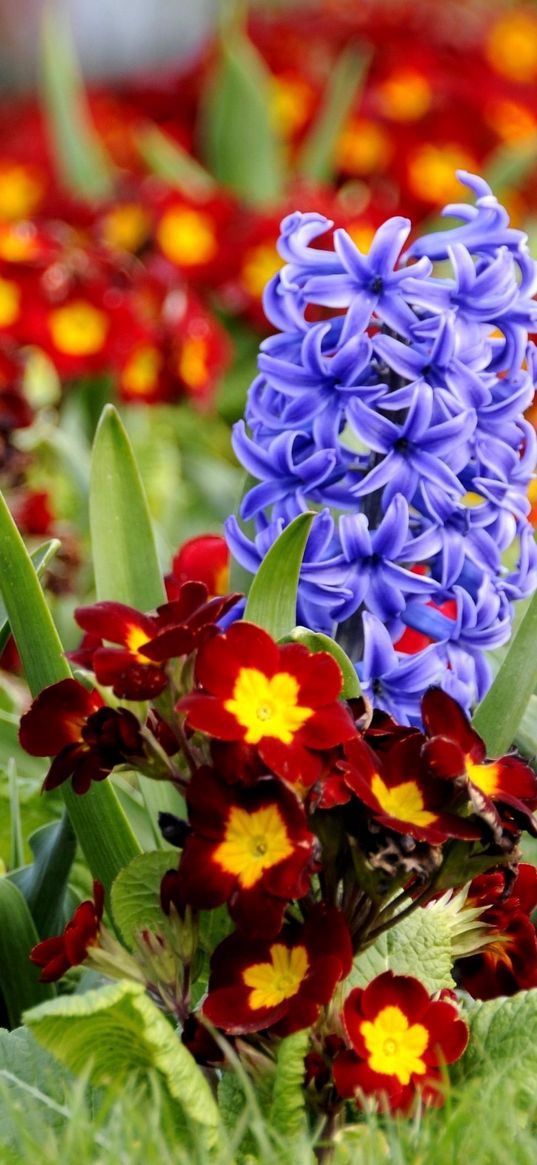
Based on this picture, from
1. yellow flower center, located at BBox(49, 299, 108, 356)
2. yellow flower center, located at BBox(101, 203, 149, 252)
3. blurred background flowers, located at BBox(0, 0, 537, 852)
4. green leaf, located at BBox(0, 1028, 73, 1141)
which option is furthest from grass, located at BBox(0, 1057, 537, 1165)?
yellow flower center, located at BBox(101, 203, 149, 252)

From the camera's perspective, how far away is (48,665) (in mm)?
1168

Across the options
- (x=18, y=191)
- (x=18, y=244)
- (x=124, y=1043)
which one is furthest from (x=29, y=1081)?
(x=18, y=191)

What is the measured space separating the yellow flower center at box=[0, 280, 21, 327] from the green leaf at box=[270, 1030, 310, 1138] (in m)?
1.66

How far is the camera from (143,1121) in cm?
98

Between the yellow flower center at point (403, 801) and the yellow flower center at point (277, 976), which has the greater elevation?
the yellow flower center at point (403, 801)

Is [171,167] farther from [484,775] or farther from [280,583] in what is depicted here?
[484,775]

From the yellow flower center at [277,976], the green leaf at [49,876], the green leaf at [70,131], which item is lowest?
the green leaf at [70,131]

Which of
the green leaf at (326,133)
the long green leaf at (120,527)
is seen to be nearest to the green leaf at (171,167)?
the green leaf at (326,133)

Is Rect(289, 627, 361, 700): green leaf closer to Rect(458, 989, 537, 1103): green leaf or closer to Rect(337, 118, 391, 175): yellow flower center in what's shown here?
Rect(458, 989, 537, 1103): green leaf

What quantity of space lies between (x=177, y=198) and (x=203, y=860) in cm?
216

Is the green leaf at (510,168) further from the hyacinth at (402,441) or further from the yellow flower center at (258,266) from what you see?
the hyacinth at (402,441)

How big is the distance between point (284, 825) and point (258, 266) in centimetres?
207

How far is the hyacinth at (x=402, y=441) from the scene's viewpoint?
1172mm

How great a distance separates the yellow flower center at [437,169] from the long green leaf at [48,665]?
2.51m
